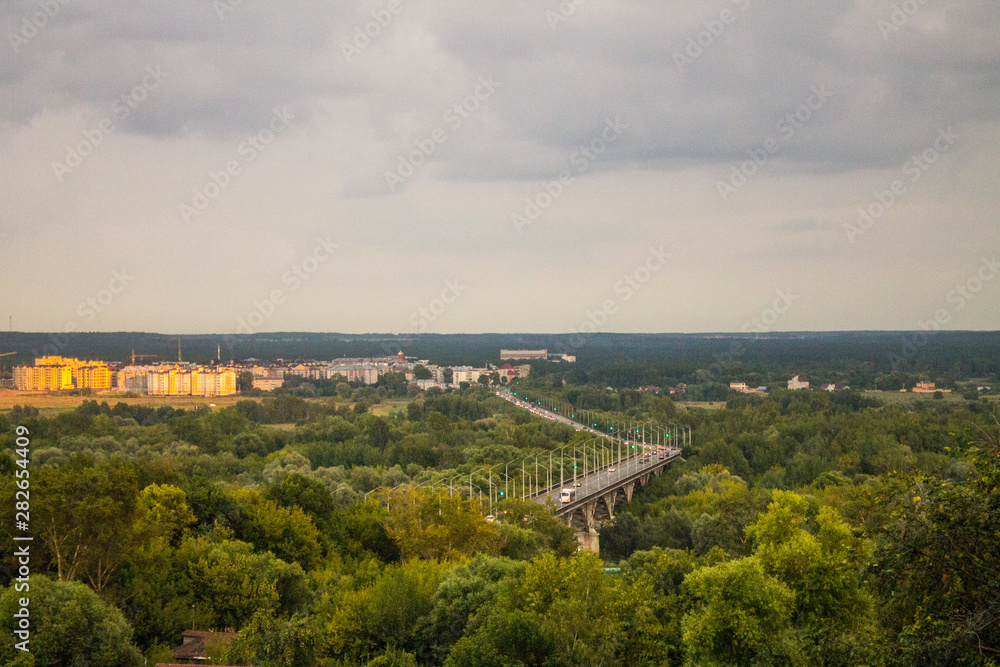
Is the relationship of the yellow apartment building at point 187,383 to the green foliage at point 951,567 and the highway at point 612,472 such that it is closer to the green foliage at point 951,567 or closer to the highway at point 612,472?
the highway at point 612,472

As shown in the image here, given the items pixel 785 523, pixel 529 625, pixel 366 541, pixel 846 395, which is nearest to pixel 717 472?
pixel 366 541

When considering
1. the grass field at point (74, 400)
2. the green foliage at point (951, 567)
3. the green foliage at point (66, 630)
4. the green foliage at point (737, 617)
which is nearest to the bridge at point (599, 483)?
the green foliage at point (737, 617)

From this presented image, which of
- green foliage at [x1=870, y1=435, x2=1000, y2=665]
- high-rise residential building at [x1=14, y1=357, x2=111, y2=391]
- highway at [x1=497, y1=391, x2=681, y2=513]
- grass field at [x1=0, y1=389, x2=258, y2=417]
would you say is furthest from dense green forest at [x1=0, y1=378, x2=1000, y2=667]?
high-rise residential building at [x1=14, y1=357, x2=111, y2=391]

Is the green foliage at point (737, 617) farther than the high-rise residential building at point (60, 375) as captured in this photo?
No

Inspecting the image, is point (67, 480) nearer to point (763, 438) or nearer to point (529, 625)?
point (529, 625)

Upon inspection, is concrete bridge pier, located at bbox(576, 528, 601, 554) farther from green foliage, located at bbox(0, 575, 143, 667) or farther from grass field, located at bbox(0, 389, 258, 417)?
grass field, located at bbox(0, 389, 258, 417)

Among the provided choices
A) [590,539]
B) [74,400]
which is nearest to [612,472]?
[590,539]

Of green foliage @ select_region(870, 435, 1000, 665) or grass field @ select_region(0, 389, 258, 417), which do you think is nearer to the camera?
green foliage @ select_region(870, 435, 1000, 665)

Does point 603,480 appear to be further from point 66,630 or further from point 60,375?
point 60,375
